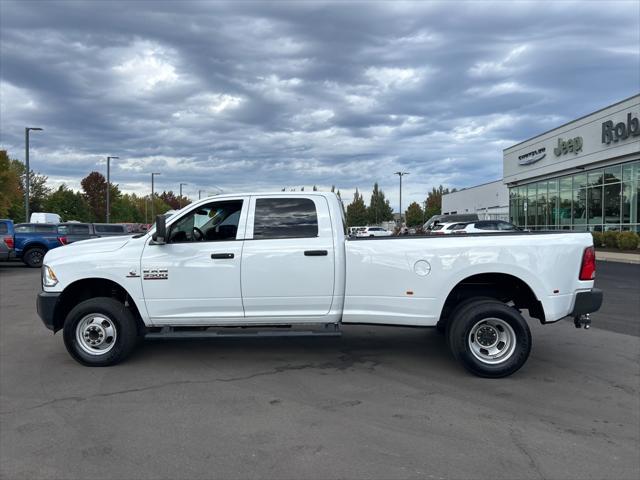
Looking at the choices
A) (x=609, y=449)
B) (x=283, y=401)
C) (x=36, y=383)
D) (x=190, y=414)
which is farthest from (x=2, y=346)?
(x=609, y=449)

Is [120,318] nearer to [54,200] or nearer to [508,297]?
[508,297]

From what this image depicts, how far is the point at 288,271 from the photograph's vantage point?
19.4ft

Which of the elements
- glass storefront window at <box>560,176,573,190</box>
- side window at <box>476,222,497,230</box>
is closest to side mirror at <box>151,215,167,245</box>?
side window at <box>476,222,497,230</box>

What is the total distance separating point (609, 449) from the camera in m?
3.96

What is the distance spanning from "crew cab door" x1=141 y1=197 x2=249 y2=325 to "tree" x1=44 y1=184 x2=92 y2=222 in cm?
6952

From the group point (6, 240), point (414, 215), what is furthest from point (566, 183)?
point (414, 215)

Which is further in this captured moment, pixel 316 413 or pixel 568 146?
pixel 568 146

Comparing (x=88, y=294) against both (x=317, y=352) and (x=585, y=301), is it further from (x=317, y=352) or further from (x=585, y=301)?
(x=585, y=301)

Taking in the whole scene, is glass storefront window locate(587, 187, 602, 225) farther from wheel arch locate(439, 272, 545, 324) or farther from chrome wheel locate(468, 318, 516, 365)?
chrome wheel locate(468, 318, 516, 365)

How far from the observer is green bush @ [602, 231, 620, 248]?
93.7 ft

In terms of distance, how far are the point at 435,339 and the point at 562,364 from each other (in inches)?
68.5

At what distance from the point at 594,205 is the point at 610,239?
18.9ft

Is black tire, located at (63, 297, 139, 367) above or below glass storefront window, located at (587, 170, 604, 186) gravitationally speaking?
below

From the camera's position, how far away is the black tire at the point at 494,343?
5609 mm
